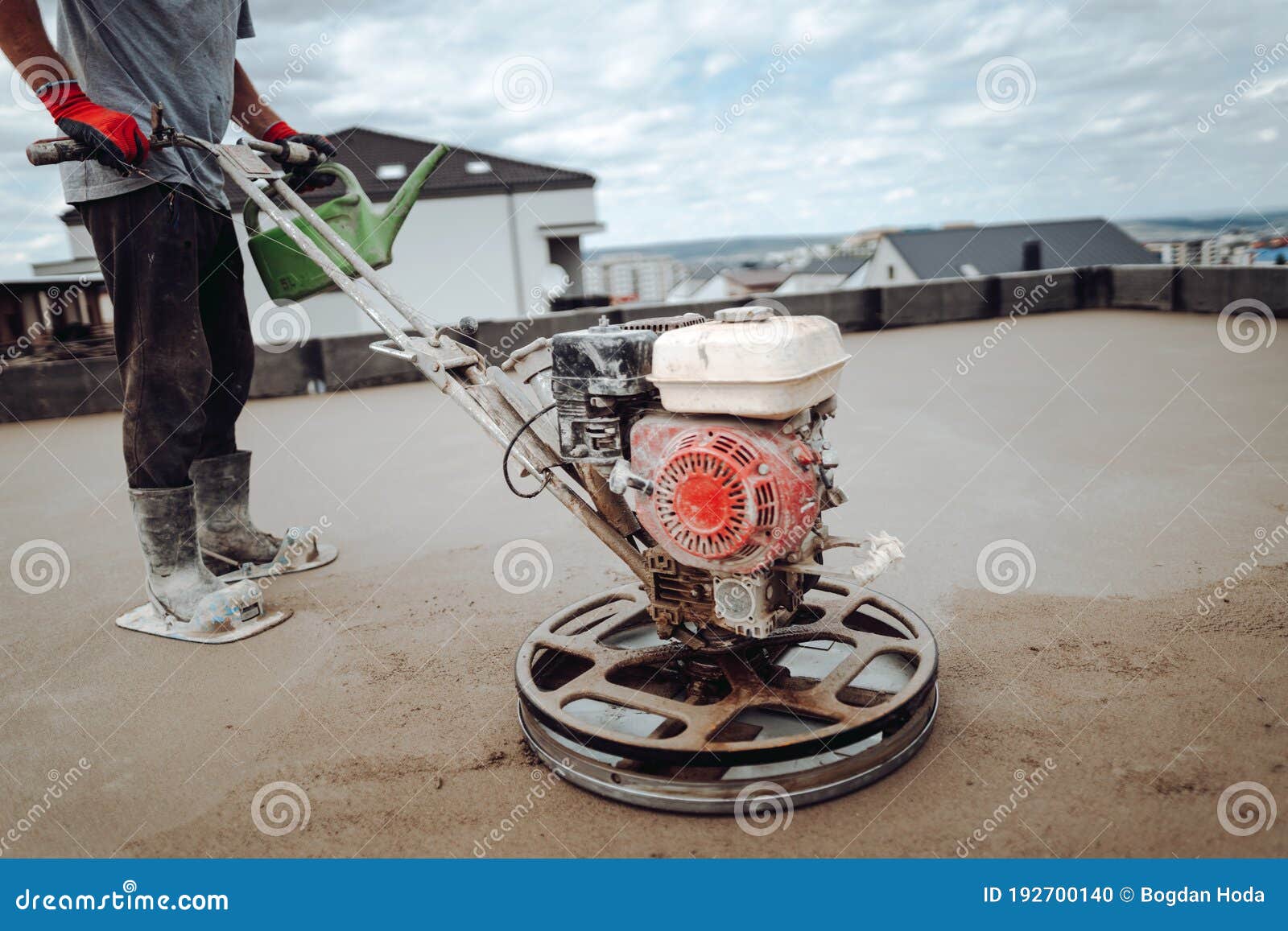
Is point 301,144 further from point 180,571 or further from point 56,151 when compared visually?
point 180,571

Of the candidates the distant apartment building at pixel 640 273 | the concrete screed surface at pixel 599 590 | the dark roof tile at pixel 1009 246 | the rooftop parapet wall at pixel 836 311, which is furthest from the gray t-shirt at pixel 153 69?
the distant apartment building at pixel 640 273

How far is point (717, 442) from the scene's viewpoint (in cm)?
198

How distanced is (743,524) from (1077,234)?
31.2 m

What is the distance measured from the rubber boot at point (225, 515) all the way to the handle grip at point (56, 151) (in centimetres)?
125

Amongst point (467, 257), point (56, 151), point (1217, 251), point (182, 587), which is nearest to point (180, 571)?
point (182, 587)

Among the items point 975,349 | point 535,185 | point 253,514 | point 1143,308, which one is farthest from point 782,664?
point 535,185

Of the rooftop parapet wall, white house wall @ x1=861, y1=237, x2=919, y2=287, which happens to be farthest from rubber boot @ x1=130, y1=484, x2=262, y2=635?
white house wall @ x1=861, y1=237, x2=919, y2=287

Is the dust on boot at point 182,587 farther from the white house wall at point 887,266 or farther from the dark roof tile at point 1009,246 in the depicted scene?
the white house wall at point 887,266

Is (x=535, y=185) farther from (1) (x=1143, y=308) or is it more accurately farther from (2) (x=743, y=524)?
(2) (x=743, y=524)

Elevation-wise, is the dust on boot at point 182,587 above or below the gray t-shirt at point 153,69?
below

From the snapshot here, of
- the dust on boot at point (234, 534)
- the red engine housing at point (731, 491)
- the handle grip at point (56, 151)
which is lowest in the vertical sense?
the dust on boot at point (234, 534)

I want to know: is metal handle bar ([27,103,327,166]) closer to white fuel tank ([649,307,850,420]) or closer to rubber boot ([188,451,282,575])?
rubber boot ([188,451,282,575])

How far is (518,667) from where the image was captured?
2.48 m

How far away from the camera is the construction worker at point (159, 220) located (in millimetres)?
2816
